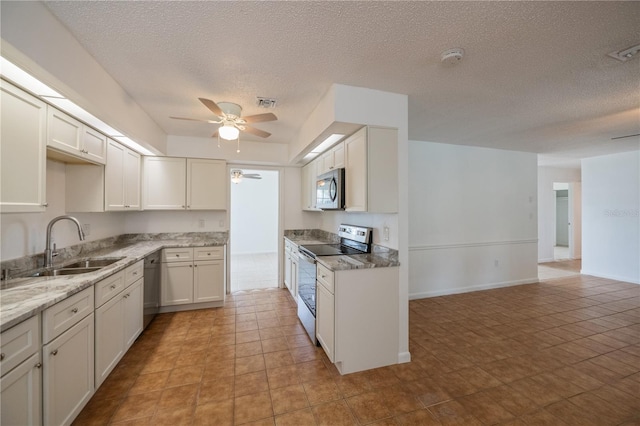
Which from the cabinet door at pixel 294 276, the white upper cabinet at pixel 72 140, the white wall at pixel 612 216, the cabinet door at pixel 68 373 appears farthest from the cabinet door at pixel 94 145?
the white wall at pixel 612 216

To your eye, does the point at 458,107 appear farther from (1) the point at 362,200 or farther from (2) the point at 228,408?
(2) the point at 228,408

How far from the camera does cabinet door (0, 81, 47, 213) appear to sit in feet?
4.86

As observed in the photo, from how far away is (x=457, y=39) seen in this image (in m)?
1.63

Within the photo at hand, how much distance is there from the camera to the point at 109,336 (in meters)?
2.05

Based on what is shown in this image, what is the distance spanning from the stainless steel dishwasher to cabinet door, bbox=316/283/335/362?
2.04m

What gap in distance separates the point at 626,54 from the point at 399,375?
3.00 m

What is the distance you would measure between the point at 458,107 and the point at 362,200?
158 centimetres

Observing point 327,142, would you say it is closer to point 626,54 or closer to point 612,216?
point 626,54

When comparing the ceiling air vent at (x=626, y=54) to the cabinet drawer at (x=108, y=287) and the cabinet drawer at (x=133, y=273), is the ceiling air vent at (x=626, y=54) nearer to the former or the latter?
the cabinet drawer at (x=108, y=287)

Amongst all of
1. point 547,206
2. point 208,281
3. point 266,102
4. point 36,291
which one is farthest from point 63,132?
point 547,206

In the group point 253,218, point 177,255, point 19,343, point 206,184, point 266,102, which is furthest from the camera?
point 253,218

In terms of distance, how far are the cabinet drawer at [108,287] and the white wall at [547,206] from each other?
869 centimetres

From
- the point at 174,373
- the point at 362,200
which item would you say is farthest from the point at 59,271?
the point at 362,200

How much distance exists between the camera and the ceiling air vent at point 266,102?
8.30 ft
